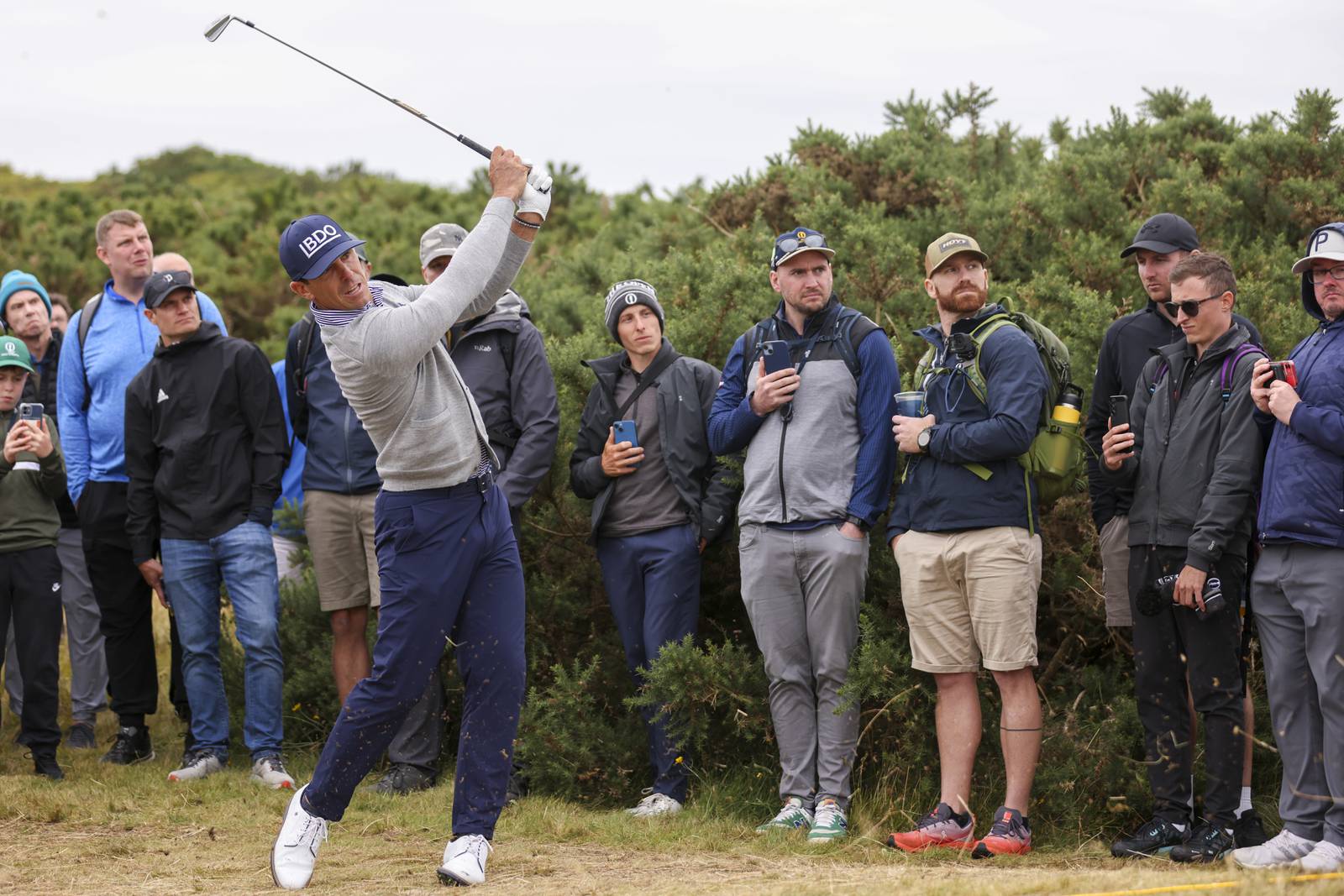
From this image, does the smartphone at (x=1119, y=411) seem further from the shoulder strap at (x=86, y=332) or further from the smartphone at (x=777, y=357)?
the shoulder strap at (x=86, y=332)

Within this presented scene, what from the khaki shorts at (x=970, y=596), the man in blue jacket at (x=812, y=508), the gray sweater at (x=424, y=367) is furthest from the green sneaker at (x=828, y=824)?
the gray sweater at (x=424, y=367)

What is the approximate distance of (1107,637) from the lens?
6.88 meters

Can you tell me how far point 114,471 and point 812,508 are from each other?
4196mm

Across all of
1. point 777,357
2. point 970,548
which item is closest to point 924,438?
point 970,548

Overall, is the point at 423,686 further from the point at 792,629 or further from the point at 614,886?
the point at 792,629

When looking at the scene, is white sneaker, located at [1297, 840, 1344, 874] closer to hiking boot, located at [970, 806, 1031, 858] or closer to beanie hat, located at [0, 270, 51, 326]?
hiking boot, located at [970, 806, 1031, 858]

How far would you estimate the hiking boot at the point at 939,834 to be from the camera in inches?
229

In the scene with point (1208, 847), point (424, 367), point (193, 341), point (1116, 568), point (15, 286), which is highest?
point (15, 286)

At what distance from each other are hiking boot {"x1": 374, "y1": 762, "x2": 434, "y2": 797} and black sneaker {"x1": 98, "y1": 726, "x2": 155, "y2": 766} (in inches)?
66.0

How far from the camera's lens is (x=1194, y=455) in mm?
5719

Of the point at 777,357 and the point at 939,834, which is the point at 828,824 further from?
the point at 777,357

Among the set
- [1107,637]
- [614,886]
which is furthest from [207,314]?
[1107,637]

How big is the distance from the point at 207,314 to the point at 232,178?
25.6 metres

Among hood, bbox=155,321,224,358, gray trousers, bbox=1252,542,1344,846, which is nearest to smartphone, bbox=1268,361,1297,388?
gray trousers, bbox=1252,542,1344,846
